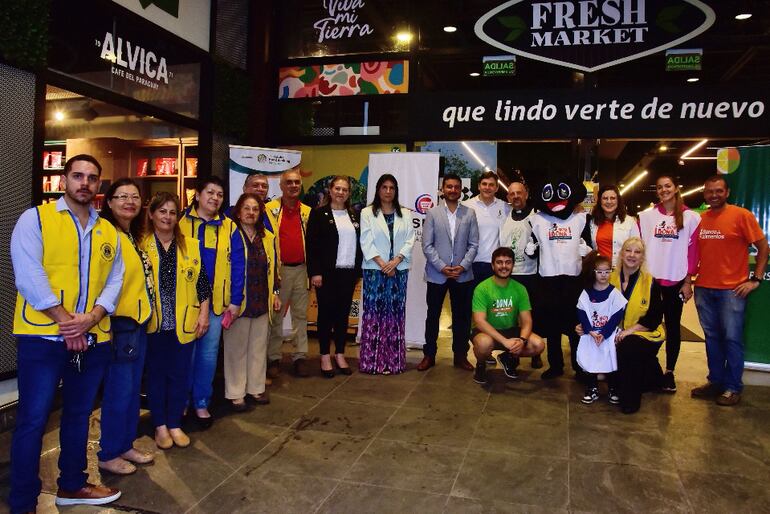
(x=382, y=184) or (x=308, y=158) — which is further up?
(x=308, y=158)

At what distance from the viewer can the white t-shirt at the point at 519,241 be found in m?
4.77

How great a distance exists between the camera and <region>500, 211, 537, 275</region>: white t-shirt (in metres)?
4.77

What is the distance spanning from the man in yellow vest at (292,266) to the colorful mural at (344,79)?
6.90ft

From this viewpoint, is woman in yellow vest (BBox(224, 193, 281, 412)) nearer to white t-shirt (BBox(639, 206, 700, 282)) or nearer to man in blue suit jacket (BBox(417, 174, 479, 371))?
man in blue suit jacket (BBox(417, 174, 479, 371))

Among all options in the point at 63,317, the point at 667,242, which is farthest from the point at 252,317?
the point at 667,242

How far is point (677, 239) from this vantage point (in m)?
4.21

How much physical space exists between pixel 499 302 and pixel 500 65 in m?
2.73

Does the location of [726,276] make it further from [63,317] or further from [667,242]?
[63,317]

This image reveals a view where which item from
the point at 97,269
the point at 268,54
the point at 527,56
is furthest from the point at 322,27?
the point at 97,269

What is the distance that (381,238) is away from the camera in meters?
4.50

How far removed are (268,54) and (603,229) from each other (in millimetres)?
4020

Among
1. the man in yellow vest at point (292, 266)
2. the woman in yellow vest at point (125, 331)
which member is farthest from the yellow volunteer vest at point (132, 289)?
the man in yellow vest at point (292, 266)

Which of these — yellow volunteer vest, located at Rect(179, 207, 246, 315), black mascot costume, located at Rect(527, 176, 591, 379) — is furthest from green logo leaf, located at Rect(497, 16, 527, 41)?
yellow volunteer vest, located at Rect(179, 207, 246, 315)

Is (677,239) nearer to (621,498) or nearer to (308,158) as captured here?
(621,498)
